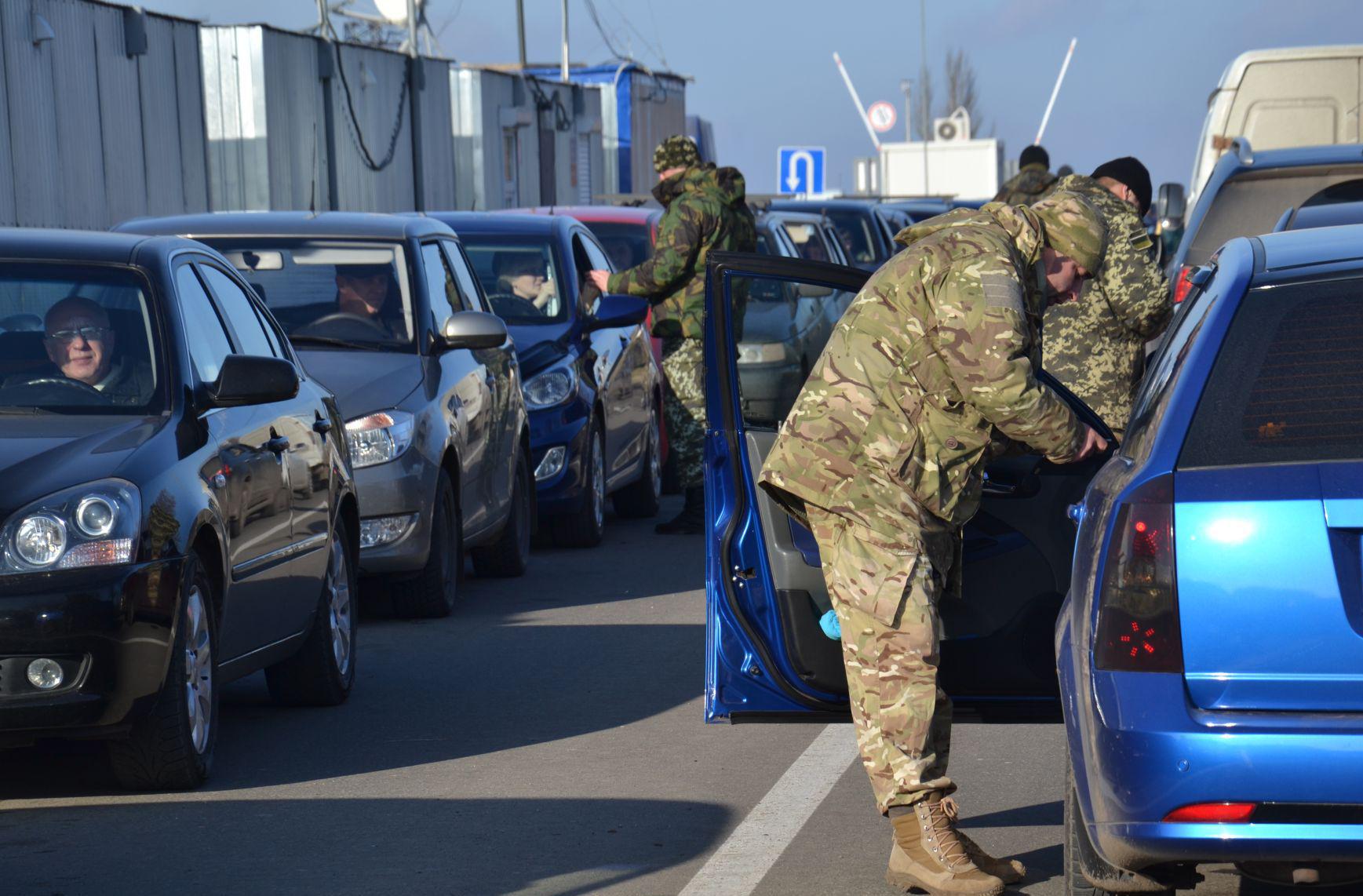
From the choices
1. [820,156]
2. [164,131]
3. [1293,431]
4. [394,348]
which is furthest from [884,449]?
[820,156]

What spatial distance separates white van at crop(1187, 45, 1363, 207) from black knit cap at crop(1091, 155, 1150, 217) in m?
8.37

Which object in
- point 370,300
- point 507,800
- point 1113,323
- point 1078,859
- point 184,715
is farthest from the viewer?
point 370,300

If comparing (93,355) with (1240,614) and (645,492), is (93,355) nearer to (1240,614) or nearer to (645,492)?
(1240,614)

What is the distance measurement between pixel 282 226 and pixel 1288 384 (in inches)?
268

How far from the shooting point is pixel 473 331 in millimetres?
9711

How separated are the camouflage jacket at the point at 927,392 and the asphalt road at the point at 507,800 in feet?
3.15

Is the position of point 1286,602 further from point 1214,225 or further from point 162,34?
point 162,34

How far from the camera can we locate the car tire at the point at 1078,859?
4.32 metres

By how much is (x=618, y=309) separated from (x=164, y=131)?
48.1 feet

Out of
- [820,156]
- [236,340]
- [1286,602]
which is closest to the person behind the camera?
[1286,602]

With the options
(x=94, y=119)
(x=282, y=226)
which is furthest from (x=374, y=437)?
(x=94, y=119)

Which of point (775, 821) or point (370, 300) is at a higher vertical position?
point (370, 300)

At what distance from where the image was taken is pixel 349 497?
320 inches

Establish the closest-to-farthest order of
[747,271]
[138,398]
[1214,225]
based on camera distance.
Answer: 1. [747,271]
2. [138,398]
3. [1214,225]
